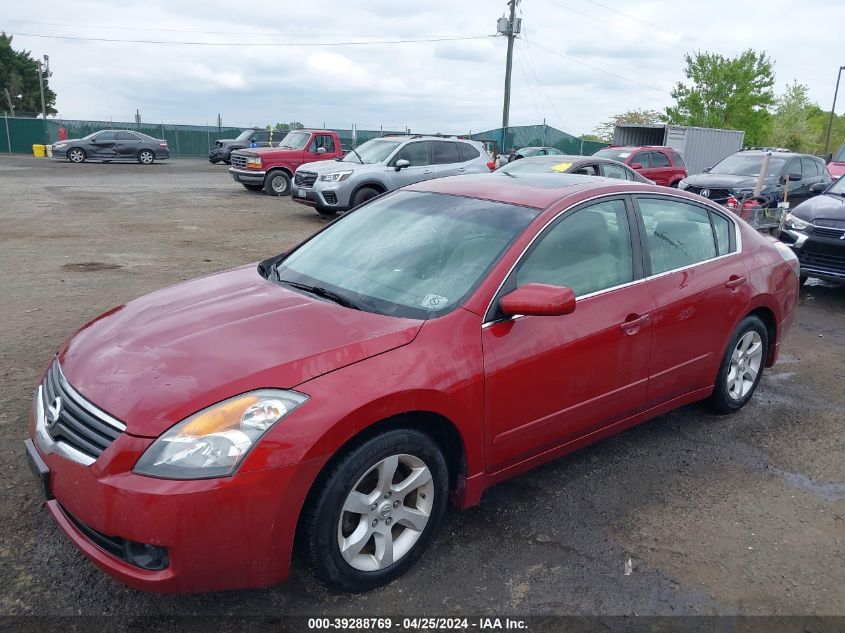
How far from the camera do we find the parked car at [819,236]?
8102mm

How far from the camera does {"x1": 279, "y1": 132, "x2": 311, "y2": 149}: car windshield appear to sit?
1942 cm

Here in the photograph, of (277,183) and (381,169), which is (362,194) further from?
(277,183)

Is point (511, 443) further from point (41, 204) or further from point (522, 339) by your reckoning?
point (41, 204)

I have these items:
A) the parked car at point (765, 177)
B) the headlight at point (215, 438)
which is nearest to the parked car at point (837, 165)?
the parked car at point (765, 177)

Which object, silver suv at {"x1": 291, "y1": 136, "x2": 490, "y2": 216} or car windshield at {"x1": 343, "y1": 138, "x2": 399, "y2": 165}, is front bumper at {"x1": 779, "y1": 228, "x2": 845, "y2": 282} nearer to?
silver suv at {"x1": 291, "y1": 136, "x2": 490, "y2": 216}

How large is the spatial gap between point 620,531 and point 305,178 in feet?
41.8

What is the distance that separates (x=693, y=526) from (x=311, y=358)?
2143 millimetres

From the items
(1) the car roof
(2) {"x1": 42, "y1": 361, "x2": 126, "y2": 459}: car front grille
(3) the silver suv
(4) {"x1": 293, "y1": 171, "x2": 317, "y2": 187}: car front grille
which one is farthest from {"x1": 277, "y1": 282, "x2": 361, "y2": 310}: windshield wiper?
(4) {"x1": 293, "y1": 171, "x2": 317, "y2": 187}: car front grille

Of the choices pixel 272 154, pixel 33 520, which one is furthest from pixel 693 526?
pixel 272 154

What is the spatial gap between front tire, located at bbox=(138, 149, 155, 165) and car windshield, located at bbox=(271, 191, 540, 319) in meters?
30.7

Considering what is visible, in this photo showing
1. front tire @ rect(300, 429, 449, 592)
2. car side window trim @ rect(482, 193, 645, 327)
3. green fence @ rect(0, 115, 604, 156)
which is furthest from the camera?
green fence @ rect(0, 115, 604, 156)

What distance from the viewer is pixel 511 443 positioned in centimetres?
326

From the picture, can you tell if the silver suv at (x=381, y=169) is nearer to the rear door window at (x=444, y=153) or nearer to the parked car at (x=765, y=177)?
the rear door window at (x=444, y=153)

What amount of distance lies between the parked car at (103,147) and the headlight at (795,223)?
28970 millimetres
